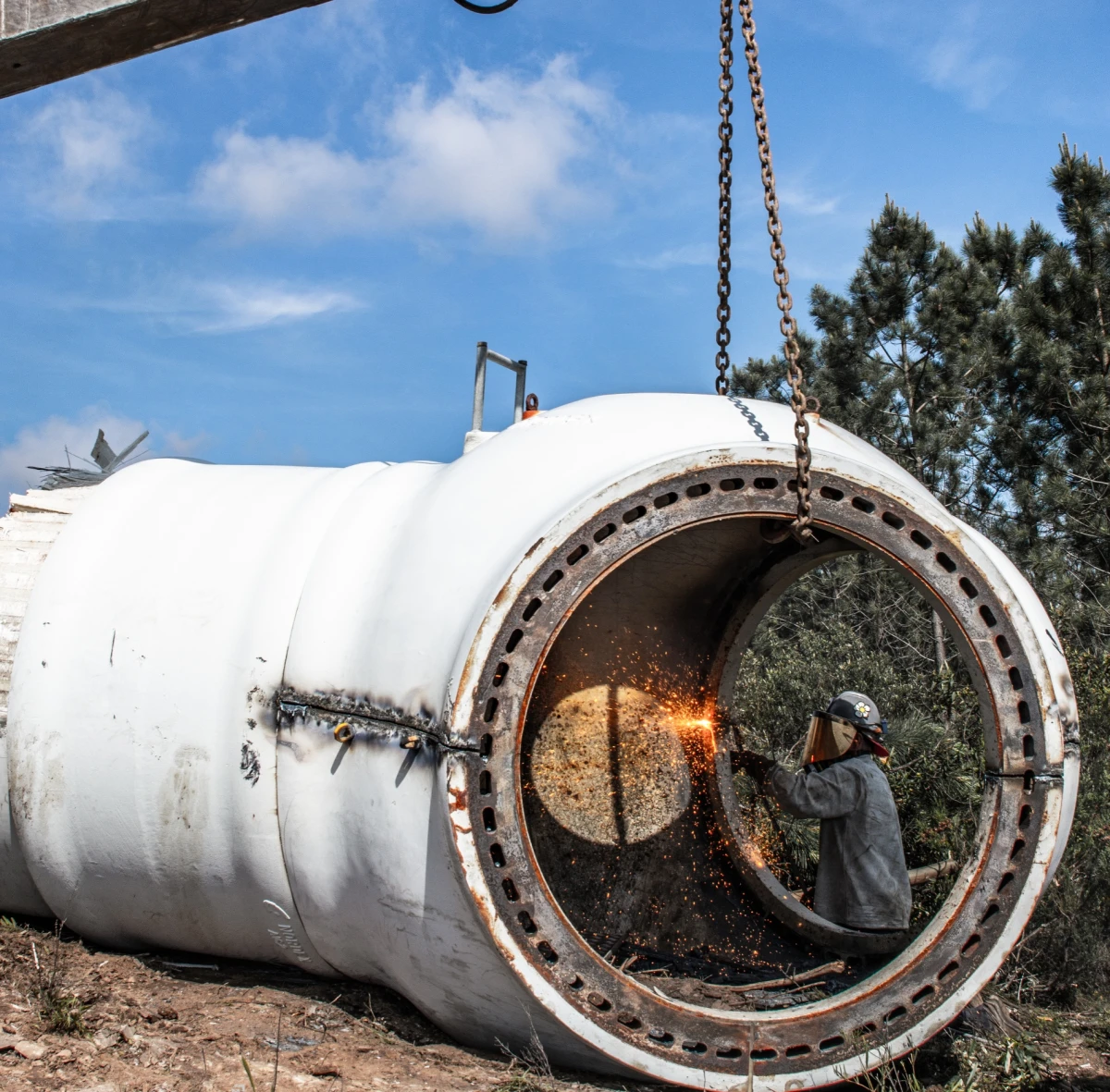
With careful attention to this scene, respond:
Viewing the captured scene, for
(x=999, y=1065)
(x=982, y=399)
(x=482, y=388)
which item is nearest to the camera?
(x=999, y=1065)

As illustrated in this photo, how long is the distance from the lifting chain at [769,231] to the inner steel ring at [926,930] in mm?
48

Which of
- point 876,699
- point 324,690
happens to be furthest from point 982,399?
point 324,690

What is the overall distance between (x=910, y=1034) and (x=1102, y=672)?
4.33m

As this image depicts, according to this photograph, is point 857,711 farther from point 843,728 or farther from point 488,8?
point 488,8

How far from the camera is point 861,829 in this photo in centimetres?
433

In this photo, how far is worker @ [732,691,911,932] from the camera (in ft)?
13.9

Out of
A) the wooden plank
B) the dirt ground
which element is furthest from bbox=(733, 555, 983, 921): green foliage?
the wooden plank

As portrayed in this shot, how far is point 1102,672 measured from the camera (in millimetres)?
6520

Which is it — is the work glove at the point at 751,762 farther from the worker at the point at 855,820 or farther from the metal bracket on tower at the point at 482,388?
the metal bracket on tower at the point at 482,388

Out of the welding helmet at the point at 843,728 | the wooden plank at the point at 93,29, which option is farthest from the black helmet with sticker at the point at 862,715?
the wooden plank at the point at 93,29

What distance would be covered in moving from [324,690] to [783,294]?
1550 mm

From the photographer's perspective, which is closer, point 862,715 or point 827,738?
point 862,715

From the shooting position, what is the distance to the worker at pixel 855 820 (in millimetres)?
4242

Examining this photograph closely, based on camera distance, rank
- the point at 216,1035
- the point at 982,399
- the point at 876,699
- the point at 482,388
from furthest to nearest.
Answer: the point at 982,399 < the point at 876,699 < the point at 482,388 < the point at 216,1035
